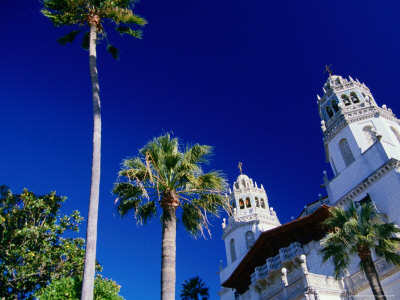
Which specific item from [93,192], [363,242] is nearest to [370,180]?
[363,242]

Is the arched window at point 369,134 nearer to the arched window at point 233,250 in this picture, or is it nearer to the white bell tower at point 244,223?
the white bell tower at point 244,223

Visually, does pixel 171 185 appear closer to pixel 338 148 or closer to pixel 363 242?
pixel 363 242

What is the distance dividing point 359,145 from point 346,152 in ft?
5.56

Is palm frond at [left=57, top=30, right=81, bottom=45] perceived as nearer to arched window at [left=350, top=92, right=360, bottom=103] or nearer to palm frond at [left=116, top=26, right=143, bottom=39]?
palm frond at [left=116, top=26, right=143, bottom=39]

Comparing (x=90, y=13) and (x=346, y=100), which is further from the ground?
(x=346, y=100)

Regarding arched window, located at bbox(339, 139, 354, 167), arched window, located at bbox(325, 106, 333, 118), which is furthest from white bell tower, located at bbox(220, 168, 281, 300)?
arched window, located at bbox(325, 106, 333, 118)

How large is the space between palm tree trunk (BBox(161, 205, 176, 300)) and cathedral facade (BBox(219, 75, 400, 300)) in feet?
28.4

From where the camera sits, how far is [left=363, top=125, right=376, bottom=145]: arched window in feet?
92.9

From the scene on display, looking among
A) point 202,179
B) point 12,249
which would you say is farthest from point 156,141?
point 12,249

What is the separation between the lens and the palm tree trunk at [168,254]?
33.8ft

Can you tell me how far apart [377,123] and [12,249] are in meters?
30.0

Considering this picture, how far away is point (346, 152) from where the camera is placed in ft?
97.5

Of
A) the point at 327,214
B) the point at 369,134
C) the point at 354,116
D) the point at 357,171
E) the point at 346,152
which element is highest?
the point at 354,116

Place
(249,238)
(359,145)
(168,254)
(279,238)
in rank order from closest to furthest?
(168,254)
(279,238)
(359,145)
(249,238)
